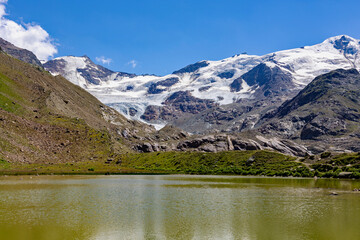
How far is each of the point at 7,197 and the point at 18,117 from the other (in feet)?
498

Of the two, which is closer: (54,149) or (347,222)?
(347,222)

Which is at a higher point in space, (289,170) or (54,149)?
(54,149)

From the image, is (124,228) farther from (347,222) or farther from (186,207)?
(347,222)

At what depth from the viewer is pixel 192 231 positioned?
3794 cm

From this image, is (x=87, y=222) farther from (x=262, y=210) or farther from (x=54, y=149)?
(x=54, y=149)

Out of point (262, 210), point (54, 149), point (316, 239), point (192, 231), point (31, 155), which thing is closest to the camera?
point (316, 239)

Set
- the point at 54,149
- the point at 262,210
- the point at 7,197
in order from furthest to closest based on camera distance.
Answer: the point at 54,149
the point at 7,197
the point at 262,210

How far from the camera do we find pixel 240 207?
5600cm

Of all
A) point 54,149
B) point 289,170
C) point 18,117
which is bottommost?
point 289,170

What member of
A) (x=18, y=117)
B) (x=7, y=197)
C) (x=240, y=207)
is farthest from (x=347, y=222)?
(x=18, y=117)

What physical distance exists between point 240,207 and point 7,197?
47640mm

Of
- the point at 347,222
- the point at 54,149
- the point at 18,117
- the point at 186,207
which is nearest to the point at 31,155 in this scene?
the point at 54,149

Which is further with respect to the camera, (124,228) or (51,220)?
(51,220)

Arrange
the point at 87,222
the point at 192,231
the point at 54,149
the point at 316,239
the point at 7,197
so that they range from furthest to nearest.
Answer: the point at 54,149 → the point at 7,197 → the point at 87,222 → the point at 192,231 → the point at 316,239
